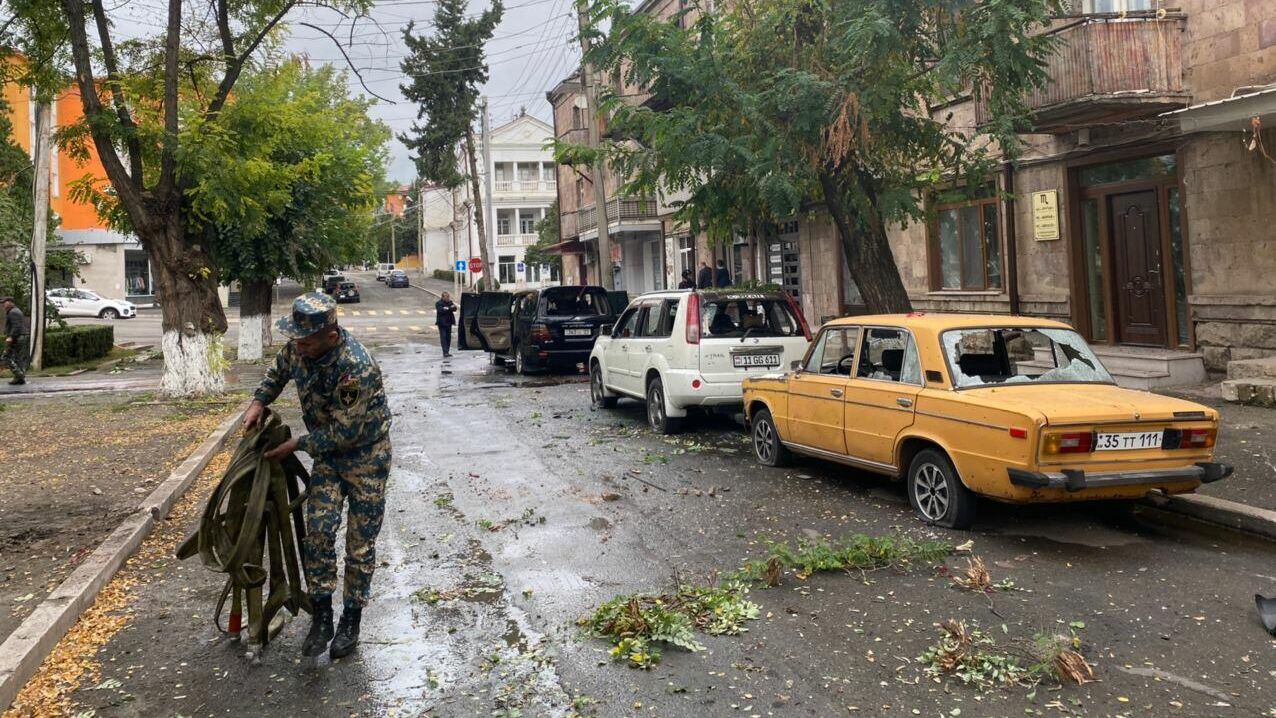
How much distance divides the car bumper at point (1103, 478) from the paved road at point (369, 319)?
22392 mm

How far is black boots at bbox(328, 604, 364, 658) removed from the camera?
4.81m

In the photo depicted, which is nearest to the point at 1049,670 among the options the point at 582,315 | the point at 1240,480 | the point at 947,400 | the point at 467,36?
the point at 947,400

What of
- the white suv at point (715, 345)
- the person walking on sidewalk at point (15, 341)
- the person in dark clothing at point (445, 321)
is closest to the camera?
the white suv at point (715, 345)

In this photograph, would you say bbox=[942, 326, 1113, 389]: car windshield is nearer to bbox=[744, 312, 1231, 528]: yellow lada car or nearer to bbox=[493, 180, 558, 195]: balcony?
bbox=[744, 312, 1231, 528]: yellow lada car

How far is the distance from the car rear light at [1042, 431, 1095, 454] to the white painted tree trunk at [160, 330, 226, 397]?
13.7 m

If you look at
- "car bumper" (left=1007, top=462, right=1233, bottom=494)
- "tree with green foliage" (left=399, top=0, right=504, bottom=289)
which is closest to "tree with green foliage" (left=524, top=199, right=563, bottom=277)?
"tree with green foliage" (left=399, top=0, right=504, bottom=289)

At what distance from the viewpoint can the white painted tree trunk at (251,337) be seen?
2586 centimetres

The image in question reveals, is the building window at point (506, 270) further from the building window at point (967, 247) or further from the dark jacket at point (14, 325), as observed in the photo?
the building window at point (967, 247)

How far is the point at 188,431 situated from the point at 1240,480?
11.3 meters

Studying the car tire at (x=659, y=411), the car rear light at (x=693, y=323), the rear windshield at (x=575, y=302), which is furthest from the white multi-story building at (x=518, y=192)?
the car rear light at (x=693, y=323)

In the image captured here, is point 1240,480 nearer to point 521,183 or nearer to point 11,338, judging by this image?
point 11,338

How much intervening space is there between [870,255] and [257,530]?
9.15m

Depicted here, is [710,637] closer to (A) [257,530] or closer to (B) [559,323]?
(A) [257,530]

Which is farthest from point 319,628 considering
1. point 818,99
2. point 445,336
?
point 445,336
